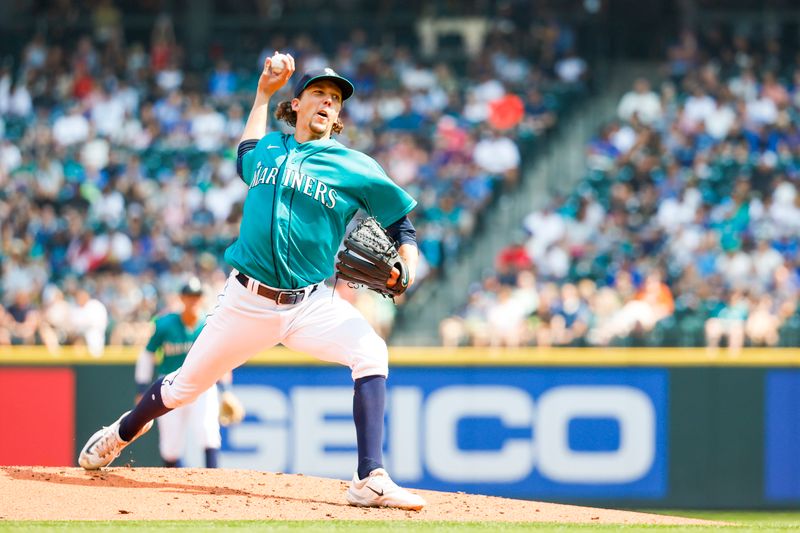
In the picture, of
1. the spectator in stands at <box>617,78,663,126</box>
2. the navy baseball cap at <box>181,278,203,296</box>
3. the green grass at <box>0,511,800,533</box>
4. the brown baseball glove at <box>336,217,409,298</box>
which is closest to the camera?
the green grass at <box>0,511,800,533</box>

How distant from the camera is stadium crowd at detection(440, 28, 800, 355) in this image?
1364 cm

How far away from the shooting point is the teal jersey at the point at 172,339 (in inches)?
375

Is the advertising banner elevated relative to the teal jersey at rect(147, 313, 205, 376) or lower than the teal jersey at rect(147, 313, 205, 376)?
lower

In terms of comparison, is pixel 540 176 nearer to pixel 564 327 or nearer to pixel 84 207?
pixel 564 327

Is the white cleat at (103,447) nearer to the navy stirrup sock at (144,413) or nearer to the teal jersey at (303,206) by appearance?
the navy stirrup sock at (144,413)

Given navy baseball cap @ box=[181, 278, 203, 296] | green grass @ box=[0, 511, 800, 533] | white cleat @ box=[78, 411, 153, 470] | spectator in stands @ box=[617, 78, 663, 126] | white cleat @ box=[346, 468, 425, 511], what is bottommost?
green grass @ box=[0, 511, 800, 533]

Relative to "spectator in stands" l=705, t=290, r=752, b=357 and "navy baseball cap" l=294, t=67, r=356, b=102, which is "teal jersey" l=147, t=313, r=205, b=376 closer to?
"navy baseball cap" l=294, t=67, r=356, b=102

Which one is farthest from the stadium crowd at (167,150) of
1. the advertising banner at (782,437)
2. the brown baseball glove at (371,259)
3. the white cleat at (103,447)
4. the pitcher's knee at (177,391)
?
the brown baseball glove at (371,259)

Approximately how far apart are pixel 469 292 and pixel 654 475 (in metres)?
4.01

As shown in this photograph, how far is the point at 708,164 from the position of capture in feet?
55.1

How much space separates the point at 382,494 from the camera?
6531 millimetres

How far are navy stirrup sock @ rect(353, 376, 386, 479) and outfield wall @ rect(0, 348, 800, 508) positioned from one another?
5.57 metres

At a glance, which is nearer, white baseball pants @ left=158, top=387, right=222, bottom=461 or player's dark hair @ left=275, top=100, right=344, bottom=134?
player's dark hair @ left=275, top=100, right=344, bottom=134

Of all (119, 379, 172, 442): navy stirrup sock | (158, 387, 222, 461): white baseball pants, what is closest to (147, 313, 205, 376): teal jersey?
(158, 387, 222, 461): white baseball pants
